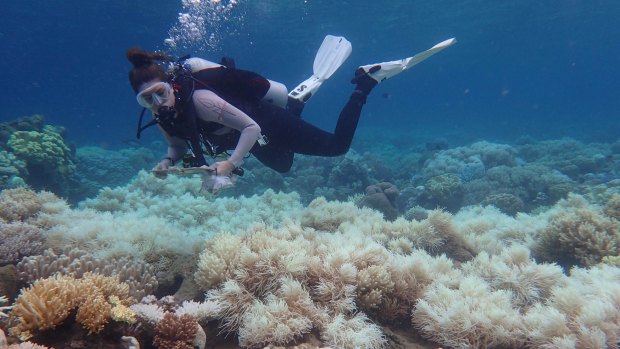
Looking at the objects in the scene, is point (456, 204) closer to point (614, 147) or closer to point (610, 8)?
point (614, 147)

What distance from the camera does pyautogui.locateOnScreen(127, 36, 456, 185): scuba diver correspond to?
152 inches

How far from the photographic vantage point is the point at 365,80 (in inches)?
245

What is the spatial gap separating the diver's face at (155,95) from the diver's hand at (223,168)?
0.98 m

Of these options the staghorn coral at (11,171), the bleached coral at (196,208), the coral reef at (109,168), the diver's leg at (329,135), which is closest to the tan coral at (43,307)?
the diver's leg at (329,135)

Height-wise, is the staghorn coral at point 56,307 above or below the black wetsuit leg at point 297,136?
below

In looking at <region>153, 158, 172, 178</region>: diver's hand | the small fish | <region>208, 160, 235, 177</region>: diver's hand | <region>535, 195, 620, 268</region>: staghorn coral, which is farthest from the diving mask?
the small fish

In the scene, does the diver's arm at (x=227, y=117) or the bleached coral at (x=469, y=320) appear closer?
the bleached coral at (x=469, y=320)

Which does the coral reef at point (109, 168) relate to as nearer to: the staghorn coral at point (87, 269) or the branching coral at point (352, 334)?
the staghorn coral at point (87, 269)

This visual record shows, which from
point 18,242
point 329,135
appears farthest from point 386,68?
point 18,242

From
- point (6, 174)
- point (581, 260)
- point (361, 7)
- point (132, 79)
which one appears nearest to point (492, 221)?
point (581, 260)

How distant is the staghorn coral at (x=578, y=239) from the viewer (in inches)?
194

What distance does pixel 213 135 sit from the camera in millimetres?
4547

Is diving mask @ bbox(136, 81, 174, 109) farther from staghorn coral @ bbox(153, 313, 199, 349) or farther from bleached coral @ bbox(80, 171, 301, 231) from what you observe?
bleached coral @ bbox(80, 171, 301, 231)

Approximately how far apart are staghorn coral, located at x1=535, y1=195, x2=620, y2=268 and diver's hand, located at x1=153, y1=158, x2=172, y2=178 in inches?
229
